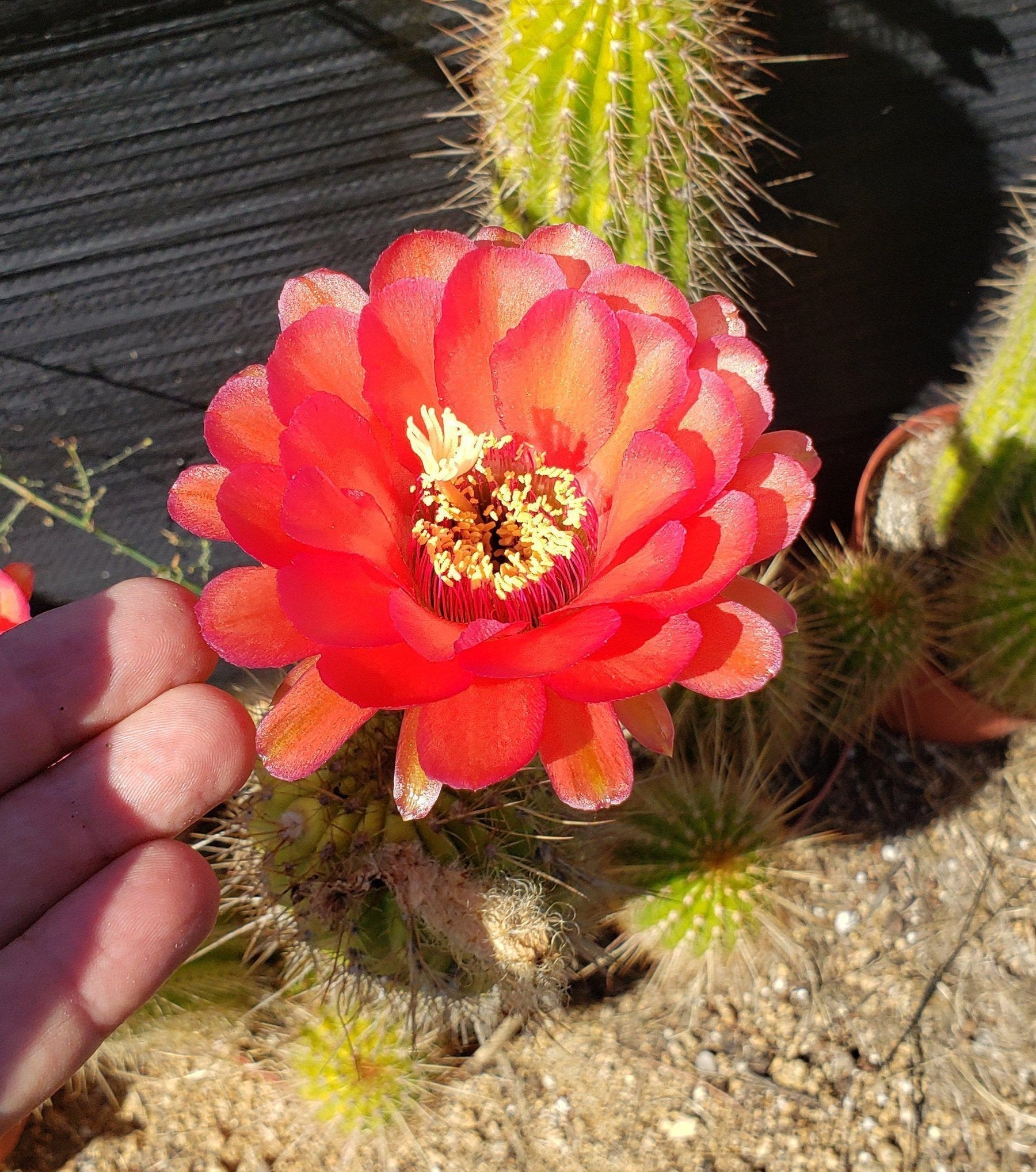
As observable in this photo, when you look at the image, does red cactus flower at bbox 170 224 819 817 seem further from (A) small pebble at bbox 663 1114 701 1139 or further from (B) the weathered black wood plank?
(A) small pebble at bbox 663 1114 701 1139

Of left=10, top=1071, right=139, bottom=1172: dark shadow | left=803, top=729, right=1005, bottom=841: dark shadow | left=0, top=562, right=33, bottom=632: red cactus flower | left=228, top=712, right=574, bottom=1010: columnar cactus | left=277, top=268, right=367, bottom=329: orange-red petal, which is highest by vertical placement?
left=277, top=268, right=367, bottom=329: orange-red petal

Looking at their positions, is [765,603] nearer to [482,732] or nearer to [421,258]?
[482,732]

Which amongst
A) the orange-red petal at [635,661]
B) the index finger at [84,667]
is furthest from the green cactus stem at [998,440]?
the index finger at [84,667]

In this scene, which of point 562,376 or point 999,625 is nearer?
point 562,376

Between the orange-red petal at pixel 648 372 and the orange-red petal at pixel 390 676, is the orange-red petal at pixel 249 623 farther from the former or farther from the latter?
the orange-red petal at pixel 648 372

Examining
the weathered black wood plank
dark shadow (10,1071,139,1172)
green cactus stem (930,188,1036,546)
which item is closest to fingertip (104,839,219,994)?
dark shadow (10,1071,139,1172)

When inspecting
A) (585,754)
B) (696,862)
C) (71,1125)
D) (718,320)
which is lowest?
(71,1125)

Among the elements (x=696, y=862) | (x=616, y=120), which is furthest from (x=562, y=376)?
(x=696, y=862)

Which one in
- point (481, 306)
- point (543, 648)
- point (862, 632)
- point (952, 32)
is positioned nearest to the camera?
point (543, 648)
